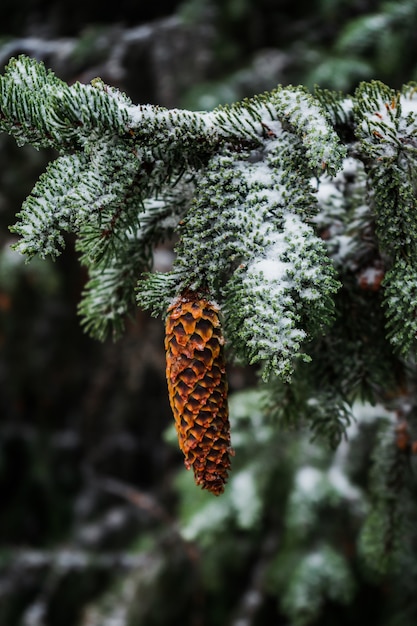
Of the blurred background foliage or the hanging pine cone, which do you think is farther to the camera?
the blurred background foliage

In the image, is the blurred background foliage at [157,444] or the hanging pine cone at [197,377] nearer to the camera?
the hanging pine cone at [197,377]

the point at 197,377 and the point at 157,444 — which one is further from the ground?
the point at 157,444

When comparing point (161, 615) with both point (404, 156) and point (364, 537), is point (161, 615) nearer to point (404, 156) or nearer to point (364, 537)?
point (364, 537)

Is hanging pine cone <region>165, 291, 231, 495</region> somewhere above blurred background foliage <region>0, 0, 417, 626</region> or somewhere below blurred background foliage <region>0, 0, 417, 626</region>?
below

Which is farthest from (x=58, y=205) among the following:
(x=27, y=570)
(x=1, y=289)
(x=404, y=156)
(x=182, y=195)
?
(x=27, y=570)

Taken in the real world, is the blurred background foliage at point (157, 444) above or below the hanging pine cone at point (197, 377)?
above
